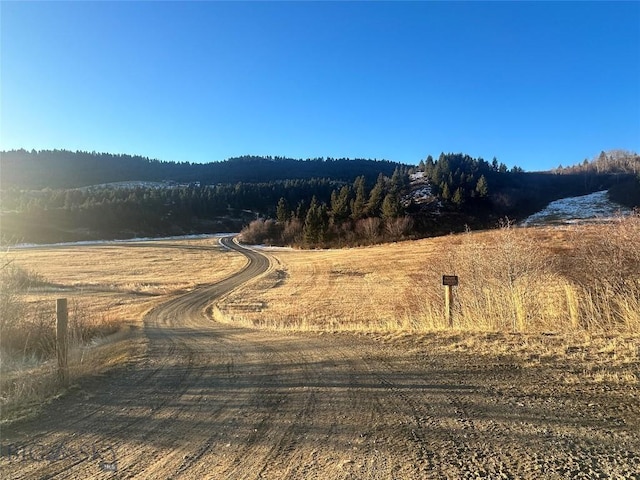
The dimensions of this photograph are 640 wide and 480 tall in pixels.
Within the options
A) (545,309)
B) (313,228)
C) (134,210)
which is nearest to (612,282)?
(545,309)

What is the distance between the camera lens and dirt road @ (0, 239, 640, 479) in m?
3.85

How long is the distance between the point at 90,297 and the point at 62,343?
3848 cm

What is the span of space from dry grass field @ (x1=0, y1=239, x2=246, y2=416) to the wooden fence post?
0.18m

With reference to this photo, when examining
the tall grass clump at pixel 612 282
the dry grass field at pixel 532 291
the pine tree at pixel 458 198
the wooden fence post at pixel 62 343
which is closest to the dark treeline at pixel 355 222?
the pine tree at pixel 458 198

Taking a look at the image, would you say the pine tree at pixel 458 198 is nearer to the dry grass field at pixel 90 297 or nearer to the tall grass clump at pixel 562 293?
the dry grass field at pixel 90 297

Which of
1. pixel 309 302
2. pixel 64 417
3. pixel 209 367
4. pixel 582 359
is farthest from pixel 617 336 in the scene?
pixel 309 302

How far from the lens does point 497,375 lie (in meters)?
6.30

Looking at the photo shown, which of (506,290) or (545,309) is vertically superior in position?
(506,290)

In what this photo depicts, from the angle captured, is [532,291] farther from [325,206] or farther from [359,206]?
[325,206]

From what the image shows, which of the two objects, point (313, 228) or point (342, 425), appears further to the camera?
point (313, 228)

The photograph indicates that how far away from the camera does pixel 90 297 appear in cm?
4019

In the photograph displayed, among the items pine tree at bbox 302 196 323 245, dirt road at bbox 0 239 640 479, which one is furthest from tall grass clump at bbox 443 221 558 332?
pine tree at bbox 302 196 323 245

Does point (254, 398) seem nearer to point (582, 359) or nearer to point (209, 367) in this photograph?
point (209, 367)

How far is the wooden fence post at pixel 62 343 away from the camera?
6.67 meters
